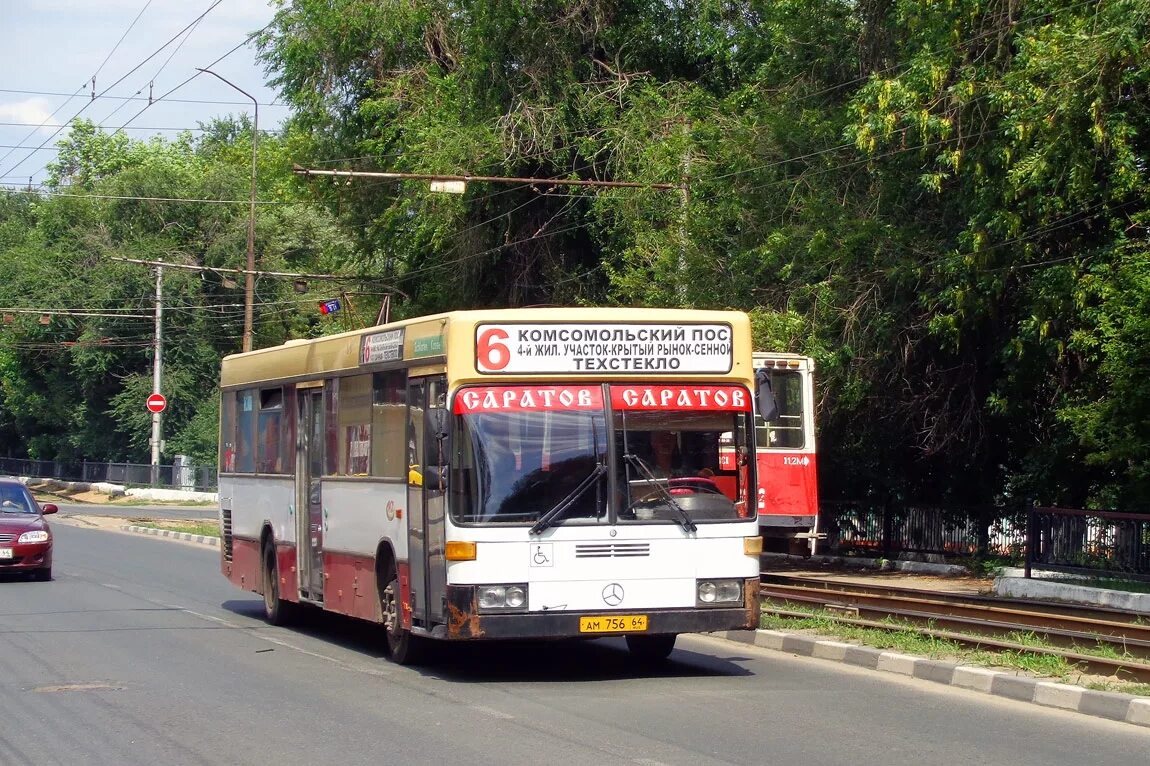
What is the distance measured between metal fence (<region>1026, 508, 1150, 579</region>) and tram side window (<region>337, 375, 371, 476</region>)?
10.7m

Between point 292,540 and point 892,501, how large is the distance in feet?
50.3

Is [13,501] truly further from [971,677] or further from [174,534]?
[971,677]

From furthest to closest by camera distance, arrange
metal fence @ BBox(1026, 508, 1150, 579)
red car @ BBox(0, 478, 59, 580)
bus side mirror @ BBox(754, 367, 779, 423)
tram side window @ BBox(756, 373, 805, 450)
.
Result: 1. tram side window @ BBox(756, 373, 805, 450)
2. red car @ BBox(0, 478, 59, 580)
3. metal fence @ BBox(1026, 508, 1150, 579)
4. bus side mirror @ BBox(754, 367, 779, 423)

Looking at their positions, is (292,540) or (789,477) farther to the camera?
(789,477)

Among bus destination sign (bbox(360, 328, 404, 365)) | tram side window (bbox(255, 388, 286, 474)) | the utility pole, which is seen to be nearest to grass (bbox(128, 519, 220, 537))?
the utility pole

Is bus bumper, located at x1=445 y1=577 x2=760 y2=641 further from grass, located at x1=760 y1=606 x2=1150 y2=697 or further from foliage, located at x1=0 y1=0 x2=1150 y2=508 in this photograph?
foliage, located at x1=0 y1=0 x2=1150 y2=508

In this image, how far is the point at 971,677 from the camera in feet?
38.0

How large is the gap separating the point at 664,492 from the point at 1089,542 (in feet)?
34.8

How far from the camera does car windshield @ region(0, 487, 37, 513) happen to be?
2236 centimetres

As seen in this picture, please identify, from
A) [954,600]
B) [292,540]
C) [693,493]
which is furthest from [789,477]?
[693,493]

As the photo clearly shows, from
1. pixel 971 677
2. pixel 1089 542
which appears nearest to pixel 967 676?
pixel 971 677

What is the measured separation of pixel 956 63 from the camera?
70.3 feet

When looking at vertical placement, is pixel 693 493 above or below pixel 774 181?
below

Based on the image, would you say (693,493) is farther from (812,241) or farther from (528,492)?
(812,241)
